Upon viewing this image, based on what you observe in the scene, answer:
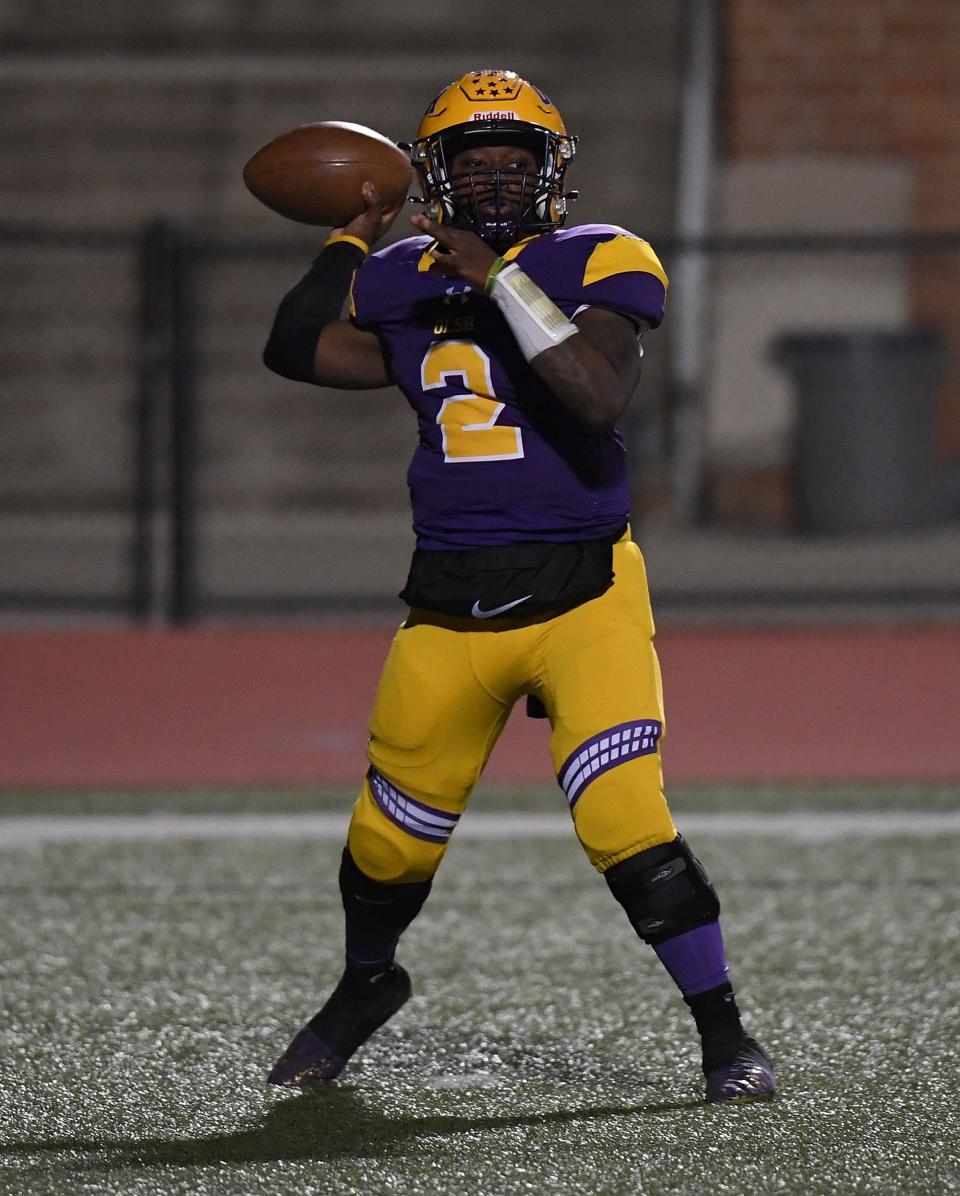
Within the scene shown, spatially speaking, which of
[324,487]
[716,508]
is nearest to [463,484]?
[716,508]

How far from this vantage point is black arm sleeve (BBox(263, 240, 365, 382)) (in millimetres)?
3510

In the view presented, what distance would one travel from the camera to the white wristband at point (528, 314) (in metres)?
3.11

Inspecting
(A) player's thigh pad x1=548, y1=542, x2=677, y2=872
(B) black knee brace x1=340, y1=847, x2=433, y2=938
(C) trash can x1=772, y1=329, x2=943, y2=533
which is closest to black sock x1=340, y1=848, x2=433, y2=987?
(B) black knee brace x1=340, y1=847, x2=433, y2=938

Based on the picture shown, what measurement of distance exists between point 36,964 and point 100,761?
2.24 m

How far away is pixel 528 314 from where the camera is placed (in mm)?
3111

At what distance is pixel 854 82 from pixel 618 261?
966cm

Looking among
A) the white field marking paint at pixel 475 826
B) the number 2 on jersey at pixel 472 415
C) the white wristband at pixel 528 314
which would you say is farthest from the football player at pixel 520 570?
the white field marking paint at pixel 475 826

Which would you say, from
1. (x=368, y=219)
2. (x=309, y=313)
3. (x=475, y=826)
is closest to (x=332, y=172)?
(x=368, y=219)

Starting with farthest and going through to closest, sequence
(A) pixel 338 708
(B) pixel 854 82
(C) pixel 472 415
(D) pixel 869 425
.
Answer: (B) pixel 854 82 < (D) pixel 869 425 < (A) pixel 338 708 < (C) pixel 472 415

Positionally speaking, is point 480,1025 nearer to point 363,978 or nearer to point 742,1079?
point 363,978

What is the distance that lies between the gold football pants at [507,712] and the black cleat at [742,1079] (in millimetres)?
380

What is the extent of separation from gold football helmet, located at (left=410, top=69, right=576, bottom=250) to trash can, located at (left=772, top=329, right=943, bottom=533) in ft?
26.6

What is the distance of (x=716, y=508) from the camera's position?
1228 centimetres

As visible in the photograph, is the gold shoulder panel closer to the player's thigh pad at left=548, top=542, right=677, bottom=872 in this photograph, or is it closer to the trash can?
the player's thigh pad at left=548, top=542, right=677, bottom=872
